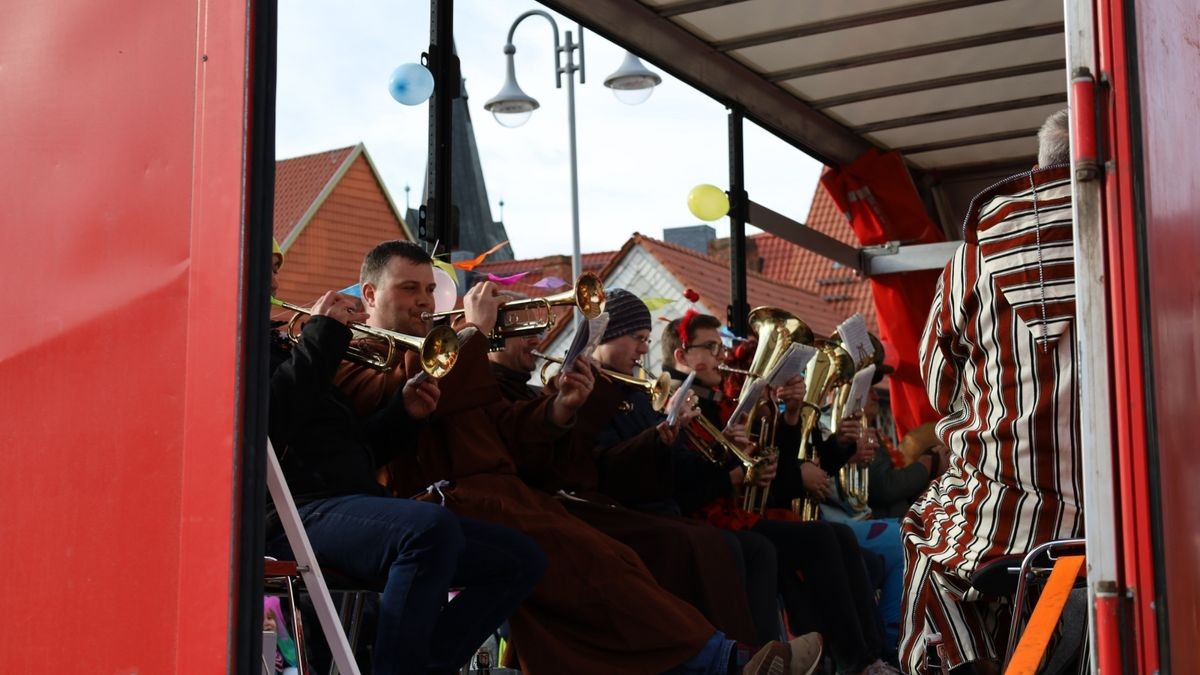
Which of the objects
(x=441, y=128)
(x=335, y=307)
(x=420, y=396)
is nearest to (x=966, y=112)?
(x=441, y=128)

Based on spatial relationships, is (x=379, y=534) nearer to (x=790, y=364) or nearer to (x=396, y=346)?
(x=396, y=346)

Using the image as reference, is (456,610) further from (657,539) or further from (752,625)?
(752,625)

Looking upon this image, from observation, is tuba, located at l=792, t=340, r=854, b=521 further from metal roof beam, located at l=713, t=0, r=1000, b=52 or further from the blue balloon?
the blue balloon

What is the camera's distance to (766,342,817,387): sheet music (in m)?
5.99

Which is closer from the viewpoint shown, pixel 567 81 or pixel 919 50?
pixel 919 50

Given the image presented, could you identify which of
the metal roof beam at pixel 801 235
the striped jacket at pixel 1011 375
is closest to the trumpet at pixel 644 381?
the metal roof beam at pixel 801 235

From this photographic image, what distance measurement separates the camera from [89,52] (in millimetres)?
2480

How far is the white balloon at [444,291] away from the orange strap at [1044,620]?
282 centimetres

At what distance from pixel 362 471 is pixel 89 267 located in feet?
5.82

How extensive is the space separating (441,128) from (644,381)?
134 centimetres

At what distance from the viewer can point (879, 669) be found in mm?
5629

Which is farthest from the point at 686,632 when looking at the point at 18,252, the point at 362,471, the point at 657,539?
the point at 18,252

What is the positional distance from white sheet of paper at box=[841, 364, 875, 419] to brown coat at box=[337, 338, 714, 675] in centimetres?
235

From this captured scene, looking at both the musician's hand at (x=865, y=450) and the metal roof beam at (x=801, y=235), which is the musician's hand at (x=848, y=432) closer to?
the musician's hand at (x=865, y=450)
